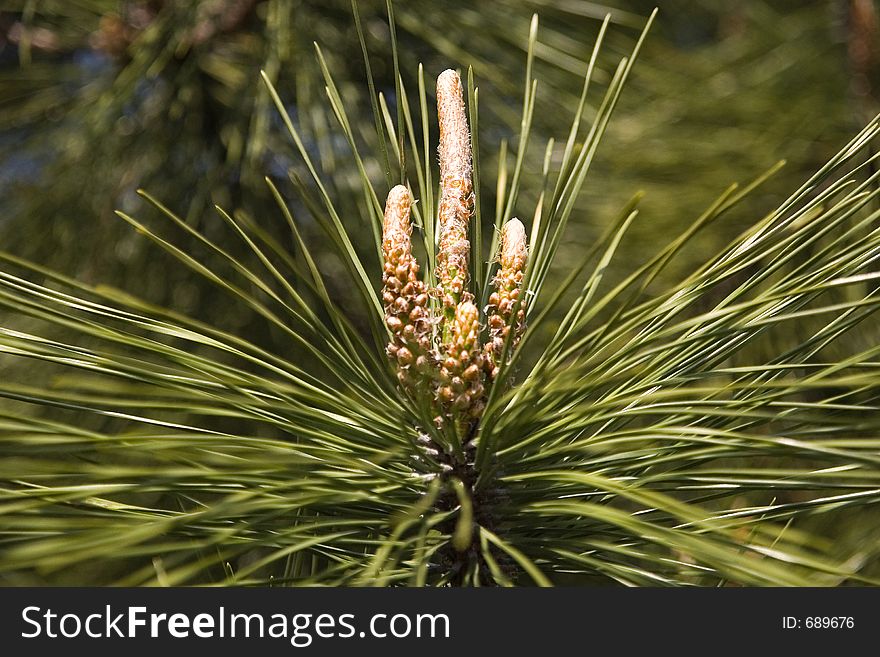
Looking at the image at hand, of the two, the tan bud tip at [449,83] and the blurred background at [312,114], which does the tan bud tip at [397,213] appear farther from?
the blurred background at [312,114]

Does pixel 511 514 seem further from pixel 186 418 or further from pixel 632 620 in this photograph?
pixel 186 418

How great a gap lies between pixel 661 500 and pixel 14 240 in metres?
0.94

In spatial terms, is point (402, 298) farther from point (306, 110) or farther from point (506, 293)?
point (306, 110)

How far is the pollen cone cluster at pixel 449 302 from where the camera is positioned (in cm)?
47

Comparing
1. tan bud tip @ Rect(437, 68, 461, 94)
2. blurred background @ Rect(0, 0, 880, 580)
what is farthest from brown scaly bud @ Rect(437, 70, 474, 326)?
blurred background @ Rect(0, 0, 880, 580)

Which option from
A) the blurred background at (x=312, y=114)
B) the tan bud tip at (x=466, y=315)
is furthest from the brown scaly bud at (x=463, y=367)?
the blurred background at (x=312, y=114)

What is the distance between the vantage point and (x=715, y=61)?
119cm

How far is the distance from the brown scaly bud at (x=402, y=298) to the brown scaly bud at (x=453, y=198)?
17 millimetres

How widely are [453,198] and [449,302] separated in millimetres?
58

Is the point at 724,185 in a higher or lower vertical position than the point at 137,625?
higher

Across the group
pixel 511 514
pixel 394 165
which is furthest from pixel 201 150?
pixel 511 514

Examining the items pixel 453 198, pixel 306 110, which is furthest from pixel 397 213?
pixel 306 110

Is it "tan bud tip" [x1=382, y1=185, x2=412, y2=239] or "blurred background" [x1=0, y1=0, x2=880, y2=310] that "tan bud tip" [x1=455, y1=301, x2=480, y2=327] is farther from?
"blurred background" [x1=0, y1=0, x2=880, y2=310]

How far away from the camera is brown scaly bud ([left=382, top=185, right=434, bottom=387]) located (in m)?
0.48
